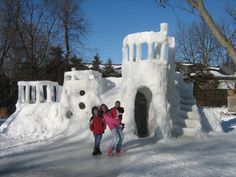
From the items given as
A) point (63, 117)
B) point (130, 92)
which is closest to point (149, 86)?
point (130, 92)

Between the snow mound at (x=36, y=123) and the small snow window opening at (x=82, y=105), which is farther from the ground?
the small snow window opening at (x=82, y=105)

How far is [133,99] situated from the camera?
14.4 m


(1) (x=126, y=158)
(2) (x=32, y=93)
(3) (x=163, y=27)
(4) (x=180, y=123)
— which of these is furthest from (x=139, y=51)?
(2) (x=32, y=93)

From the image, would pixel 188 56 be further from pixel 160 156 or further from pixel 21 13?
pixel 160 156

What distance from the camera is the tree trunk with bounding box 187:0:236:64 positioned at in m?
6.71

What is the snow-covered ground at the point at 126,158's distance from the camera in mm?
8836

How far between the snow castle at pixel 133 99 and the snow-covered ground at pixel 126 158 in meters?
1.02

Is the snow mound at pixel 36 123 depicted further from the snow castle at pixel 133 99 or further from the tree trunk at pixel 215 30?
the tree trunk at pixel 215 30

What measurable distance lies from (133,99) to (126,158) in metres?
4.14

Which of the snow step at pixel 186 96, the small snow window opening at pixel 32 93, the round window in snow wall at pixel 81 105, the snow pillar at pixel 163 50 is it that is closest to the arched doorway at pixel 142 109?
the snow pillar at pixel 163 50

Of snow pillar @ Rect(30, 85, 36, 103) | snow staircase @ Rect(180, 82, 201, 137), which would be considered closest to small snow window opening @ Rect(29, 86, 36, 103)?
snow pillar @ Rect(30, 85, 36, 103)

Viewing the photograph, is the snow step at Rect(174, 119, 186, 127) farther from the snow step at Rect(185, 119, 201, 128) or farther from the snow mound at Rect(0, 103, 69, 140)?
the snow mound at Rect(0, 103, 69, 140)

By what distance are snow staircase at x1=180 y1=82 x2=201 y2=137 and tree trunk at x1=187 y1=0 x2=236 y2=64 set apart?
8005 millimetres

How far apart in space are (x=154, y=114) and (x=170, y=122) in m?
0.65
